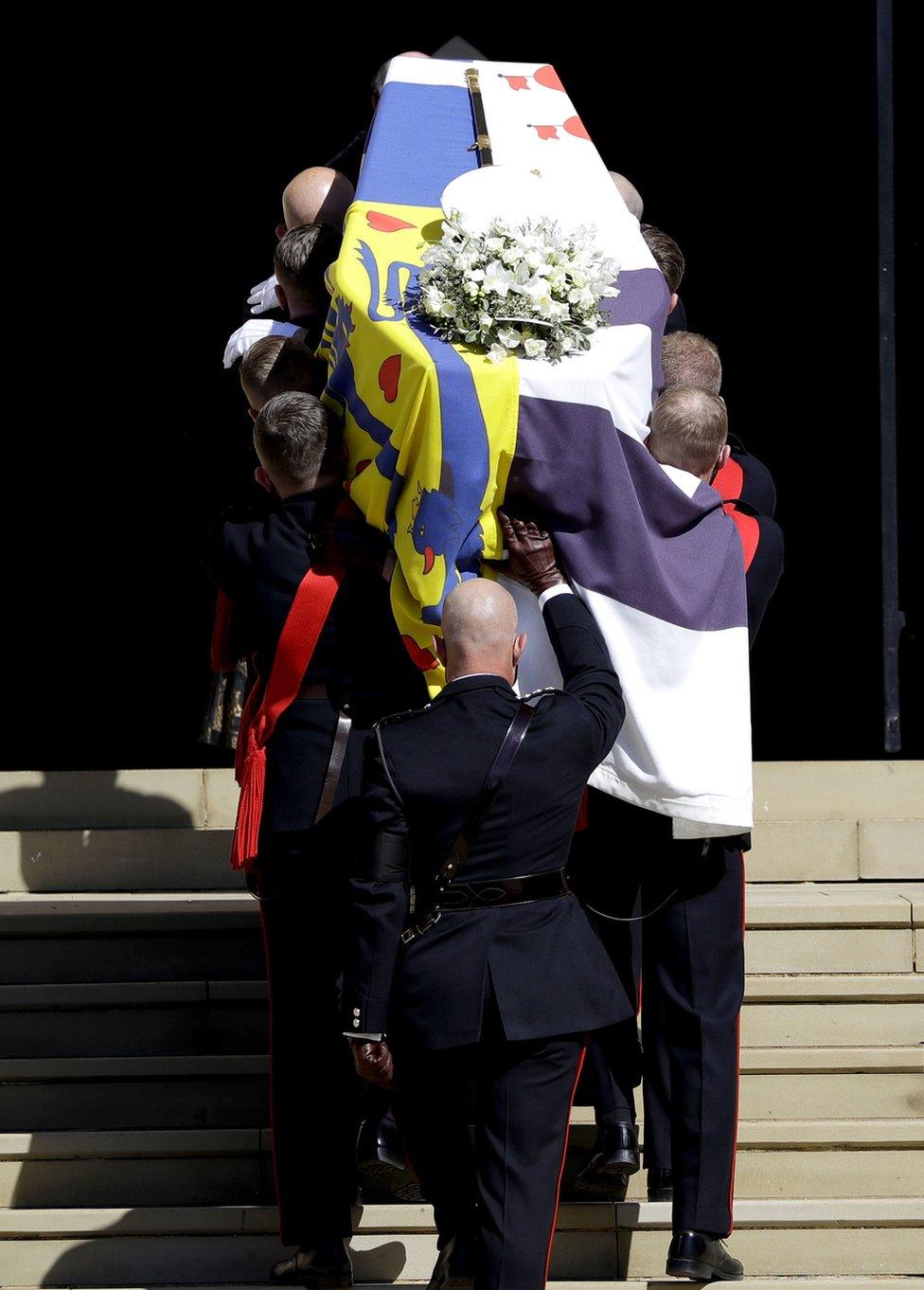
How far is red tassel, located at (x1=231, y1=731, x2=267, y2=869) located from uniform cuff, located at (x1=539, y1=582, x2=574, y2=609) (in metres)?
0.78

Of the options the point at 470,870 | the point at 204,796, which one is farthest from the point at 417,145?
the point at 204,796

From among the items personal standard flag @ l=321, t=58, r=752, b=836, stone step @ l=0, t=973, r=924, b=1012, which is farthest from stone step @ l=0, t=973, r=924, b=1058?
personal standard flag @ l=321, t=58, r=752, b=836

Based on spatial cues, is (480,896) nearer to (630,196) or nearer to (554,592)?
(554,592)

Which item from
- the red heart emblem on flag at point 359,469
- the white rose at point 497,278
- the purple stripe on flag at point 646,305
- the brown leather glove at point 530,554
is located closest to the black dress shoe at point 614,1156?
the brown leather glove at point 530,554

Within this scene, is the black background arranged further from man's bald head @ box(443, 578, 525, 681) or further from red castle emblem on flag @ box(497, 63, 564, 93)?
man's bald head @ box(443, 578, 525, 681)

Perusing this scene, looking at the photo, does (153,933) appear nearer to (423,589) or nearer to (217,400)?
(423,589)

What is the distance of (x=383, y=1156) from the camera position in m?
4.25

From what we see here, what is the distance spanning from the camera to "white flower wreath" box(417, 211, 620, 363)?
3.91 metres

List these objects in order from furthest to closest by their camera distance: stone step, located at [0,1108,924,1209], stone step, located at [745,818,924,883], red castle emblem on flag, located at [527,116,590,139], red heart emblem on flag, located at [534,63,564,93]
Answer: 1. stone step, located at [745,818,924,883]
2. red heart emblem on flag, located at [534,63,564,93]
3. stone step, located at [0,1108,924,1209]
4. red castle emblem on flag, located at [527,116,590,139]

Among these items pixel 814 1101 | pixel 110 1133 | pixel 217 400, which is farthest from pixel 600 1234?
pixel 217 400

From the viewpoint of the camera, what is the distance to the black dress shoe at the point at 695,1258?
3990 mm

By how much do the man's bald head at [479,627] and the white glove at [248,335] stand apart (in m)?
1.46

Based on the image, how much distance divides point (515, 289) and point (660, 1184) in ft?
7.03

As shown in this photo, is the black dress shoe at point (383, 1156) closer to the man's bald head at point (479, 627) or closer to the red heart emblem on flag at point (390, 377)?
the man's bald head at point (479, 627)
